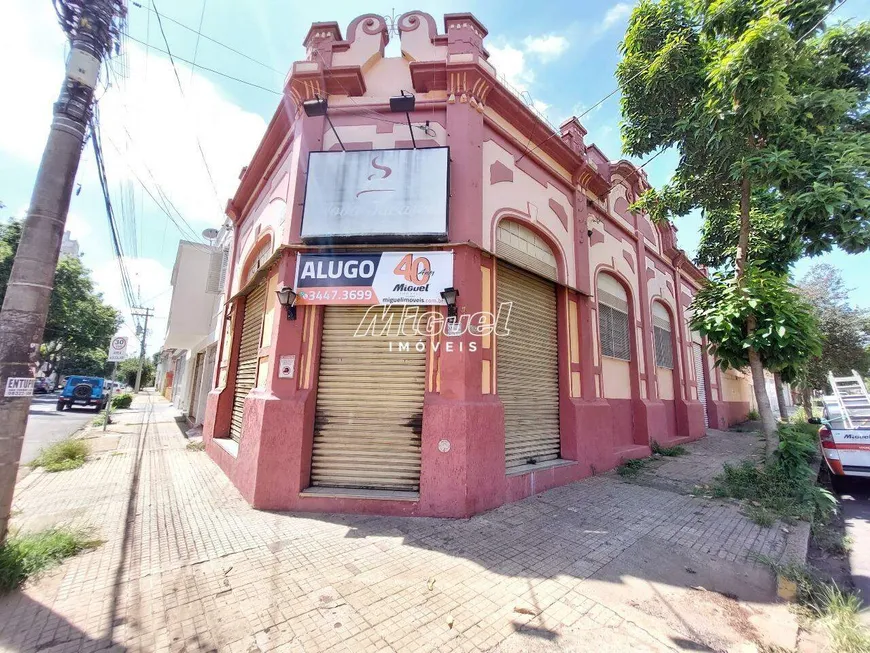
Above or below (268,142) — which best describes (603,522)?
below

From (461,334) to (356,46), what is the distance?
574 cm

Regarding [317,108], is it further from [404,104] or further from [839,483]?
[839,483]

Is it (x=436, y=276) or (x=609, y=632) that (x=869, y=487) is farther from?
(x=436, y=276)

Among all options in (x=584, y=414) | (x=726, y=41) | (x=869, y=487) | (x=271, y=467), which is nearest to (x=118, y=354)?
(x=271, y=467)

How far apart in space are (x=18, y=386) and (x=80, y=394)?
21.1 metres

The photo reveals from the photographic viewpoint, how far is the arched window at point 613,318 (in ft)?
30.3

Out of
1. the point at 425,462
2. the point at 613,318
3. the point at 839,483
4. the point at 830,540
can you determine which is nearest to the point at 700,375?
the point at 613,318

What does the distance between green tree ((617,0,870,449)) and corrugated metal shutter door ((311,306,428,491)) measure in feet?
20.6

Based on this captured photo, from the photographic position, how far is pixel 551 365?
7555 millimetres

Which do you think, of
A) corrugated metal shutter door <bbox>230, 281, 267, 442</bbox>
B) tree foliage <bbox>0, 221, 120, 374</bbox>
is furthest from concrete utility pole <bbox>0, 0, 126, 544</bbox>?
tree foliage <bbox>0, 221, 120, 374</bbox>

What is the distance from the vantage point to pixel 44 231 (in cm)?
371

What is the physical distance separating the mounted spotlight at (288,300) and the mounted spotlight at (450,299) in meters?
2.31

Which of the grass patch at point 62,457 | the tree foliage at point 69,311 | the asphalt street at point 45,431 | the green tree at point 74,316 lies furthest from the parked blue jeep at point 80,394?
the grass patch at point 62,457

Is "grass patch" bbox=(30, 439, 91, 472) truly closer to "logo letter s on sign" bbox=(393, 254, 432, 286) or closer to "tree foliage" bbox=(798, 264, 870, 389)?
"logo letter s on sign" bbox=(393, 254, 432, 286)
